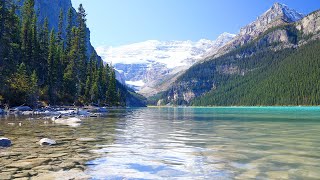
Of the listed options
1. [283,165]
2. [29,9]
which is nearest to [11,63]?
[29,9]

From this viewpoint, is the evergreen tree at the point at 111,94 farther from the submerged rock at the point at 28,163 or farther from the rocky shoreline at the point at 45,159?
the submerged rock at the point at 28,163

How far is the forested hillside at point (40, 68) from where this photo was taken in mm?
78125

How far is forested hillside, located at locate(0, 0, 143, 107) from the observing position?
7812cm

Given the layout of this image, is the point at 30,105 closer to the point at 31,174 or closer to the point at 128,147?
the point at 128,147

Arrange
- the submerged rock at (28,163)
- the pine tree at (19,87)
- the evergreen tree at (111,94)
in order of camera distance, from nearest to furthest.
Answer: the submerged rock at (28,163) < the pine tree at (19,87) < the evergreen tree at (111,94)

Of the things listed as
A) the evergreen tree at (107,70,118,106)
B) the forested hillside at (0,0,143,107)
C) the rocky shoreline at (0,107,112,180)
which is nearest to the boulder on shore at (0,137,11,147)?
the rocky shoreline at (0,107,112,180)

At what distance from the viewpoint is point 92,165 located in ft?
47.8

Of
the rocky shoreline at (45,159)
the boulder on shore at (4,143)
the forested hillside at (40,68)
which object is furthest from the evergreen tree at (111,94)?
the boulder on shore at (4,143)

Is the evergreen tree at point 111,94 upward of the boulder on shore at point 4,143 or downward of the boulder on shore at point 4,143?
upward

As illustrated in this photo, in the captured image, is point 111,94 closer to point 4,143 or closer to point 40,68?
point 40,68

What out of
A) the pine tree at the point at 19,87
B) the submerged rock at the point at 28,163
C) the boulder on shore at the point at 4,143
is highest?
the pine tree at the point at 19,87

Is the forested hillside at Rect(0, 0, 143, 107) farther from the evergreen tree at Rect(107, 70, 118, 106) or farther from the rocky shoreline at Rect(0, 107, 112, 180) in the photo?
the rocky shoreline at Rect(0, 107, 112, 180)

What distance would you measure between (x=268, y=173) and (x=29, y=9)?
125 m

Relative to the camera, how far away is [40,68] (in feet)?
356
